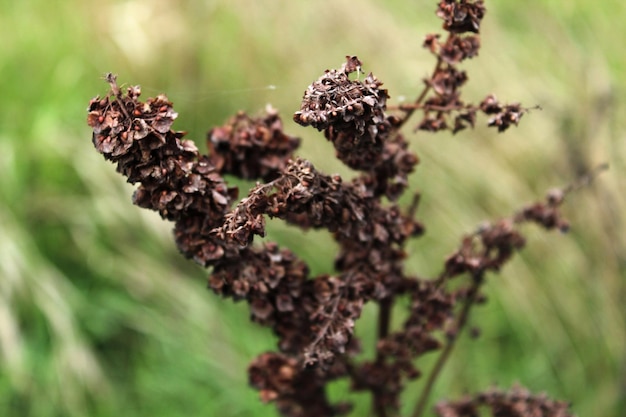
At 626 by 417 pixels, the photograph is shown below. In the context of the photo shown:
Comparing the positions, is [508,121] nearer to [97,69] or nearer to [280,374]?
[280,374]

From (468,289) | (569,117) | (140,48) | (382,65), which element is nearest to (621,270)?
(569,117)

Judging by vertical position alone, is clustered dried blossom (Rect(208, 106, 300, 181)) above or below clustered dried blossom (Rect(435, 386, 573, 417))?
above

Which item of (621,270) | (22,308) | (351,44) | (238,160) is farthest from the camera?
(351,44)

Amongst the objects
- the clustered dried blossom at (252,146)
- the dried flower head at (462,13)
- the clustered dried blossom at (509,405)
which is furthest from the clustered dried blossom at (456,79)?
the clustered dried blossom at (509,405)

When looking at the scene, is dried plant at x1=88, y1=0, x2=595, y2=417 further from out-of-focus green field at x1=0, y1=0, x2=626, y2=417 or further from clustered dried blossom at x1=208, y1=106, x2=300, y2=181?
out-of-focus green field at x1=0, y1=0, x2=626, y2=417

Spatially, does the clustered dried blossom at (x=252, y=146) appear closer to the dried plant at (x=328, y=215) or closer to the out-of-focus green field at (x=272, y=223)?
the dried plant at (x=328, y=215)

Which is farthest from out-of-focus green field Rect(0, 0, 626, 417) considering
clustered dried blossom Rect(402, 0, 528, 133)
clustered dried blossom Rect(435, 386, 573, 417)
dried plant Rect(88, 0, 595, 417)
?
clustered dried blossom Rect(402, 0, 528, 133)

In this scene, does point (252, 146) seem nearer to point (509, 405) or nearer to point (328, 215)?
point (328, 215)

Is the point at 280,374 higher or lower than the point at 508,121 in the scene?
lower
